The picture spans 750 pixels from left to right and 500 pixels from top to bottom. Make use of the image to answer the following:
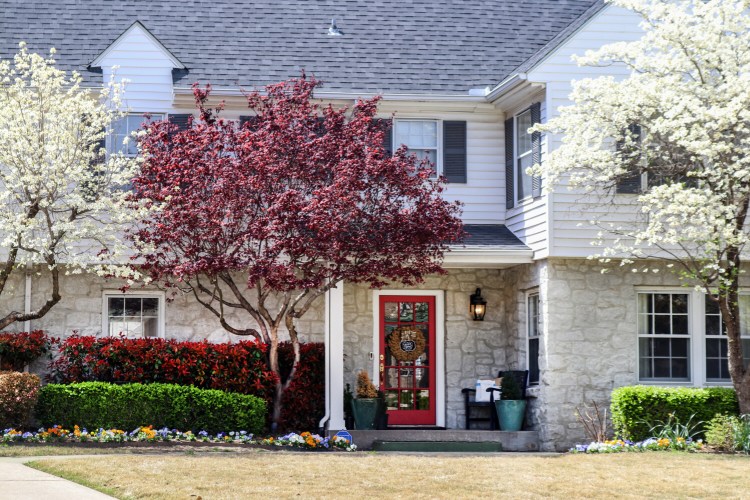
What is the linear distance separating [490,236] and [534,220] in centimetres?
95

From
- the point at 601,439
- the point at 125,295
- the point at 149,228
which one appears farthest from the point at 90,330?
the point at 601,439

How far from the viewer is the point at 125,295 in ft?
57.9

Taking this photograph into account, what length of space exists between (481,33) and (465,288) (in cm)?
469

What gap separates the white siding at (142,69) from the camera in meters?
17.9

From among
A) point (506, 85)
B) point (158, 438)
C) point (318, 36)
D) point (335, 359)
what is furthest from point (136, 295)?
point (506, 85)

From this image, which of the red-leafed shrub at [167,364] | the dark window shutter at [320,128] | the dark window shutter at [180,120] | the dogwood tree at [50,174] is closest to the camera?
the dogwood tree at [50,174]

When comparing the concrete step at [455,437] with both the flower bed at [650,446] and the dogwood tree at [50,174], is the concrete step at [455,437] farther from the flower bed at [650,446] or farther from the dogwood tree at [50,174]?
the dogwood tree at [50,174]

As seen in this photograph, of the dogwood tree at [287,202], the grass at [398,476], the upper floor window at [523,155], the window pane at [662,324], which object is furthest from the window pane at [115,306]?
the window pane at [662,324]

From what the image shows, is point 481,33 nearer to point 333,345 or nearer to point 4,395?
point 333,345

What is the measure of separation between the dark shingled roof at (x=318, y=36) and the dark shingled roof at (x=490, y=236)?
2201 mm

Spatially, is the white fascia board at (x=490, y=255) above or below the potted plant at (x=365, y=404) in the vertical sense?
above

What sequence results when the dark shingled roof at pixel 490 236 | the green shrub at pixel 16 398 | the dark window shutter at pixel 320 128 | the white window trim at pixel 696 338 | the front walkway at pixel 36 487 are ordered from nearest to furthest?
the front walkway at pixel 36 487
the green shrub at pixel 16 398
the dark window shutter at pixel 320 128
the white window trim at pixel 696 338
the dark shingled roof at pixel 490 236

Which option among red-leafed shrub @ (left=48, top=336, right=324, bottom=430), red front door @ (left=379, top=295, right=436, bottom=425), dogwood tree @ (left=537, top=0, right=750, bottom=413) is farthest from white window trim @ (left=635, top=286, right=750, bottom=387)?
red-leafed shrub @ (left=48, top=336, right=324, bottom=430)

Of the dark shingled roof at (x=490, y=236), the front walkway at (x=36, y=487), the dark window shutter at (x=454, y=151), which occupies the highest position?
the dark window shutter at (x=454, y=151)
